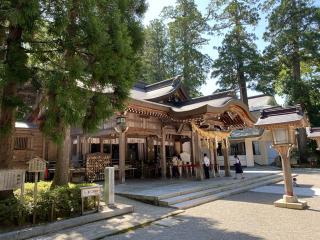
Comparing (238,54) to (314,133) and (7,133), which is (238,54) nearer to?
(314,133)

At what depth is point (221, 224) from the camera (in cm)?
630

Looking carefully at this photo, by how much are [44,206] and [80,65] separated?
11.5 ft

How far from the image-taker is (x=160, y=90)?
59.1ft

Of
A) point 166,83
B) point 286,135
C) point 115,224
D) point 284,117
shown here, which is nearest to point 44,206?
point 115,224

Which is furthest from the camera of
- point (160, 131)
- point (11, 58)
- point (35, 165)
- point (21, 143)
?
point (21, 143)

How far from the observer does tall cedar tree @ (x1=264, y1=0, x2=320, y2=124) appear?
23472 mm

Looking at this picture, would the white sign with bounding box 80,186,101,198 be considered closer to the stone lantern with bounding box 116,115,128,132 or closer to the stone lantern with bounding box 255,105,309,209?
the stone lantern with bounding box 116,115,128,132

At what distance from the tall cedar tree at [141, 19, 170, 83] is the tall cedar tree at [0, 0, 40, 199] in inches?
1014

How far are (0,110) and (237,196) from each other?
890 centimetres

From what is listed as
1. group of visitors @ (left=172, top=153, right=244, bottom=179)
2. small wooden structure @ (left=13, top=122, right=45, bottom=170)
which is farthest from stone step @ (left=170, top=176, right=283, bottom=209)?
small wooden structure @ (left=13, top=122, right=45, bottom=170)

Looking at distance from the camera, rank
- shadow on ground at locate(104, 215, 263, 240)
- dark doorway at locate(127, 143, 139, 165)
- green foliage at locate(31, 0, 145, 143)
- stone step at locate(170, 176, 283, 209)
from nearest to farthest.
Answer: shadow on ground at locate(104, 215, 263, 240), green foliage at locate(31, 0, 145, 143), stone step at locate(170, 176, 283, 209), dark doorway at locate(127, 143, 139, 165)

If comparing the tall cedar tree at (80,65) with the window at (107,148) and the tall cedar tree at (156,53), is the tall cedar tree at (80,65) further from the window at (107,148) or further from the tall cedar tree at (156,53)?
the tall cedar tree at (156,53)

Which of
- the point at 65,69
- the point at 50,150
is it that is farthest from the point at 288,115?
the point at 50,150

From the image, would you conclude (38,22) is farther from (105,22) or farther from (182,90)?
(182,90)
